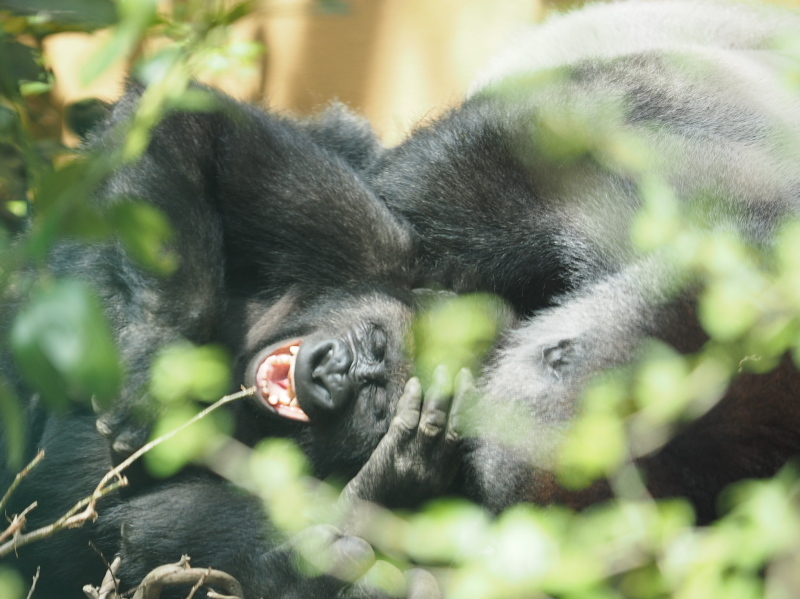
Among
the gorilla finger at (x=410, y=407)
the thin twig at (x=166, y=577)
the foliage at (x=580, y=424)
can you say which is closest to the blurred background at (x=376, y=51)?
the gorilla finger at (x=410, y=407)

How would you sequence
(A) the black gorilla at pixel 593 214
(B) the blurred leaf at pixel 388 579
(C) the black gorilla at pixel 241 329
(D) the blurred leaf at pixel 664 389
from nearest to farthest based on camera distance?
(D) the blurred leaf at pixel 664 389 → (B) the blurred leaf at pixel 388 579 → (A) the black gorilla at pixel 593 214 → (C) the black gorilla at pixel 241 329

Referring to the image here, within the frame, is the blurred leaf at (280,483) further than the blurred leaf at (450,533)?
Yes

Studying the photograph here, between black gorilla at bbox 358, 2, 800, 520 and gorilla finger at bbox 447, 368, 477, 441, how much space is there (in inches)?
2.8

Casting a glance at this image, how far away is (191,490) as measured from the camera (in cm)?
242

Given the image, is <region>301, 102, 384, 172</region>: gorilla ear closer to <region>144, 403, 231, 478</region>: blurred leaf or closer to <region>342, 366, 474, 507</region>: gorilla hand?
<region>342, 366, 474, 507</region>: gorilla hand

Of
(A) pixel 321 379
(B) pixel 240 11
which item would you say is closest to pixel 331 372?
(A) pixel 321 379

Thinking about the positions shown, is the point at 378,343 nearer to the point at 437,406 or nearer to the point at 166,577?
the point at 437,406

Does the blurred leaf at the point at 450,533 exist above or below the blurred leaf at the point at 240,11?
below

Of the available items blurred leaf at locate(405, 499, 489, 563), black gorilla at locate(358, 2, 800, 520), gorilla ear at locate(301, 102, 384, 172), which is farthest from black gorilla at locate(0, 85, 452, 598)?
blurred leaf at locate(405, 499, 489, 563)

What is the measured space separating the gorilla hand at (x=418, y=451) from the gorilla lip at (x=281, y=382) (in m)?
0.31

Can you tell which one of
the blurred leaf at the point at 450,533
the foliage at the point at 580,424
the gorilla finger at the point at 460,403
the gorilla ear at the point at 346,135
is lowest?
the gorilla finger at the point at 460,403

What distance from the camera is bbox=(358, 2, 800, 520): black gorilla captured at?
1921 millimetres

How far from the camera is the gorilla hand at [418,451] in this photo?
2.22m

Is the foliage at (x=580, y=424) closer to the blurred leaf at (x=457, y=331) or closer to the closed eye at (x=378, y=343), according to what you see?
the blurred leaf at (x=457, y=331)
